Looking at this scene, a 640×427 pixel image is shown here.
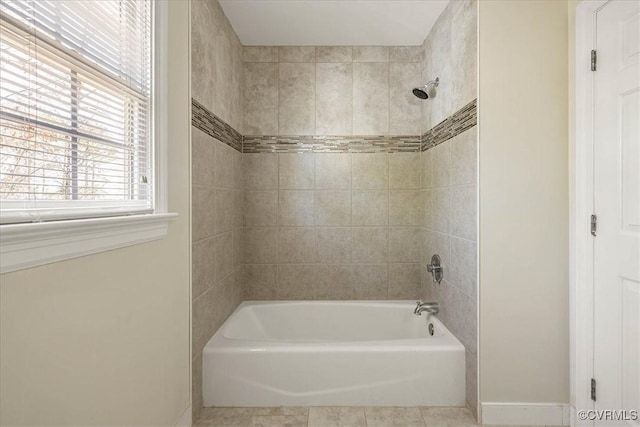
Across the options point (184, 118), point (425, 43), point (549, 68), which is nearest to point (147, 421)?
point (184, 118)

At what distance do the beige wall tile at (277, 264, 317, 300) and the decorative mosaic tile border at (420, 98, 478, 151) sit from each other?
1.31 meters

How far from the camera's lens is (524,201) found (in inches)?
73.1

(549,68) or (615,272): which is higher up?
(549,68)

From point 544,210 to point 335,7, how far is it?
5.71ft

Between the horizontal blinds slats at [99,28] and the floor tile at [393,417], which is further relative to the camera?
the floor tile at [393,417]

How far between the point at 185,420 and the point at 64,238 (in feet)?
4.16

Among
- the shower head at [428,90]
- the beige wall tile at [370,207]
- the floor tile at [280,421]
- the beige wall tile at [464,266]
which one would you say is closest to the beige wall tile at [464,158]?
the beige wall tile at [464,266]

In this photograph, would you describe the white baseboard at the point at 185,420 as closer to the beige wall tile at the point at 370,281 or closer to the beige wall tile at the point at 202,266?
the beige wall tile at the point at 202,266

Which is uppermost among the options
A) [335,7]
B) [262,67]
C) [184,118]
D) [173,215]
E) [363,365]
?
[335,7]

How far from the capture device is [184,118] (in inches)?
68.3

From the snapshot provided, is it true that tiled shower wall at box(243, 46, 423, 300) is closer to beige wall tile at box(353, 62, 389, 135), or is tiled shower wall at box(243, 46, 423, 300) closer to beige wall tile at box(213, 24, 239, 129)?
beige wall tile at box(353, 62, 389, 135)

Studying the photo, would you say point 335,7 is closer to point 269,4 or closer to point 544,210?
point 269,4

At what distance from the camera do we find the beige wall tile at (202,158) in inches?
73.1

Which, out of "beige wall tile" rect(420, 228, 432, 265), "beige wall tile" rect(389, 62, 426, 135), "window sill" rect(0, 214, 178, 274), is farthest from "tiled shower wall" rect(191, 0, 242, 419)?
"beige wall tile" rect(420, 228, 432, 265)
